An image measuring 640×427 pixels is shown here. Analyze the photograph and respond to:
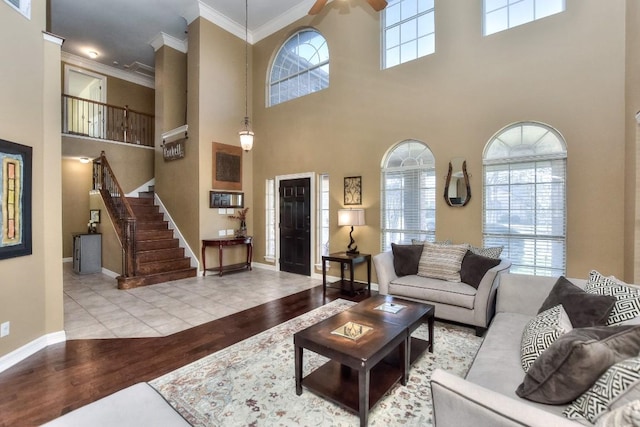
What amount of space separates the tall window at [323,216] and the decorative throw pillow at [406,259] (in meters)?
2.07

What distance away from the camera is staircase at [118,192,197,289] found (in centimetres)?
555

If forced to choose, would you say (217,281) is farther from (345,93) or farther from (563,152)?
(563,152)

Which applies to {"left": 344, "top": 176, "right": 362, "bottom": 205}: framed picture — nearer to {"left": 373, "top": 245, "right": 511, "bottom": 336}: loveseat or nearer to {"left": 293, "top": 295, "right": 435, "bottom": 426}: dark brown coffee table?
{"left": 373, "top": 245, "right": 511, "bottom": 336}: loveseat

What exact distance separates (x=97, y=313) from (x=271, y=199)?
384 centimetres

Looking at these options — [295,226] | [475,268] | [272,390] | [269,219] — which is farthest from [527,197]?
[269,219]

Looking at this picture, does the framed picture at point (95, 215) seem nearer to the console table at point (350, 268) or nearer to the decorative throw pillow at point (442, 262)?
the console table at point (350, 268)

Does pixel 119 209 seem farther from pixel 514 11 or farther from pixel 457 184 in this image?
pixel 514 11

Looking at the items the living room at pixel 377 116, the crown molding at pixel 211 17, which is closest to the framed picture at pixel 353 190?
the living room at pixel 377 116

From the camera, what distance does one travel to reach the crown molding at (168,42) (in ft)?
23.4

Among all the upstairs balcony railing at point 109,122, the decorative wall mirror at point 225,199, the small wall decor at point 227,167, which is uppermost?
the upstairs balcony railing at point 109,122

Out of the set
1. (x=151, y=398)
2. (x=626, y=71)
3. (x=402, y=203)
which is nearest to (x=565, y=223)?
(x=626, y=71)

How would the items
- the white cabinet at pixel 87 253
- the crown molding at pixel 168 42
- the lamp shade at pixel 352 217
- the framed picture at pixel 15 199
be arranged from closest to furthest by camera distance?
the framed picture at pixel 15 199 → the lamp shade at pixel 352 217 → the white cabinet at pixel 87 253 → the crown molding at pixel 168 42

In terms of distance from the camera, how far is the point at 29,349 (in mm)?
2891

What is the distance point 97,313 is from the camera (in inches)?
159
